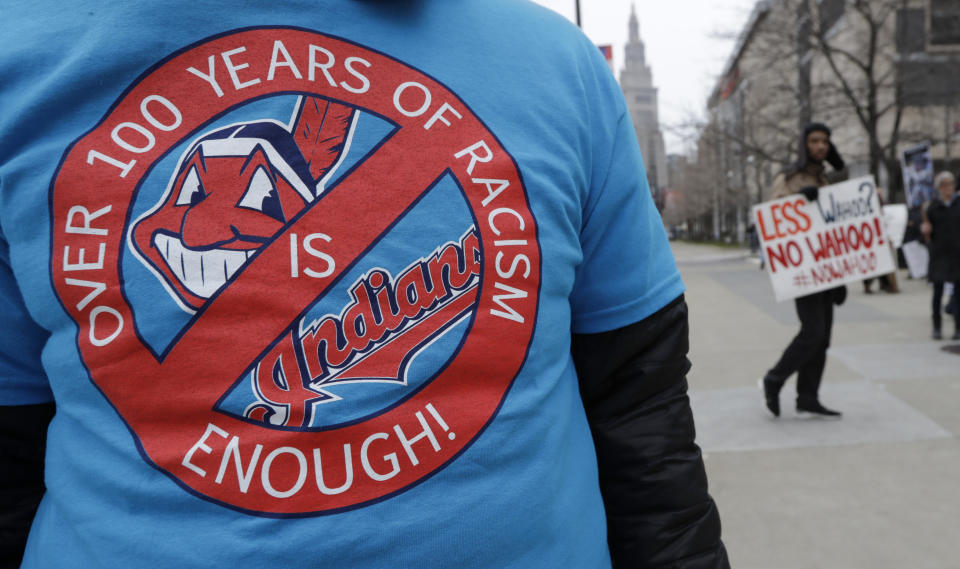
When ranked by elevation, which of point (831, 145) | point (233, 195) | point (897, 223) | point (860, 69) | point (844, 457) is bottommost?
point (844, 457)

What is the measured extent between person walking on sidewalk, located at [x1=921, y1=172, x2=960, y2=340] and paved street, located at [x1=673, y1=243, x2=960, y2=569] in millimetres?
419

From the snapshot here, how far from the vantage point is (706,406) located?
209 inches

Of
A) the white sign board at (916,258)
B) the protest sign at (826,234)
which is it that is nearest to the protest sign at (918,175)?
the white sign board at (916,258)

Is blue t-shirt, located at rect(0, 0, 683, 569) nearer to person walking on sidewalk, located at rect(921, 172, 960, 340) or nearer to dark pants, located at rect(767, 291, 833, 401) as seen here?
dark pants, located at rect(767, 291, 833, 401)

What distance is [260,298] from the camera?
75 centimetres

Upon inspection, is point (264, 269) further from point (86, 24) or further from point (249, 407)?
point (86, 24)

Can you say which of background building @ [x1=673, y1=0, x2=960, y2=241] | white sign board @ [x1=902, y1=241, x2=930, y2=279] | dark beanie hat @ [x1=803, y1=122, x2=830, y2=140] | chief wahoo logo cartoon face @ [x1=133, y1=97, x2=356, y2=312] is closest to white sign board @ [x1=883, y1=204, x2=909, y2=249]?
white sign board @ [x1=902, y1=241, x2=930, y2=279]

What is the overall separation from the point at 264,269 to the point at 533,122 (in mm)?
390

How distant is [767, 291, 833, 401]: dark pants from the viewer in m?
4.61

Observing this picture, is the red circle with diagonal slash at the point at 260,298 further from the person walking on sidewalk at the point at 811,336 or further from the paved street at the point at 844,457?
the person walking on sidewalk at the point at 811,336

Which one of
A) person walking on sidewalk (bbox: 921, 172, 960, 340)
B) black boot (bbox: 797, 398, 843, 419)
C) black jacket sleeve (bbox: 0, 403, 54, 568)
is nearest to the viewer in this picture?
black jacket sleeve (bbox: 0, 403, 54, 568)

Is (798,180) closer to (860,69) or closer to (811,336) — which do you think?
(811,336)

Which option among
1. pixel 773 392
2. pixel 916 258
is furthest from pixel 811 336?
pixel 916 258

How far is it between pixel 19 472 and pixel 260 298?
494 millimetres
